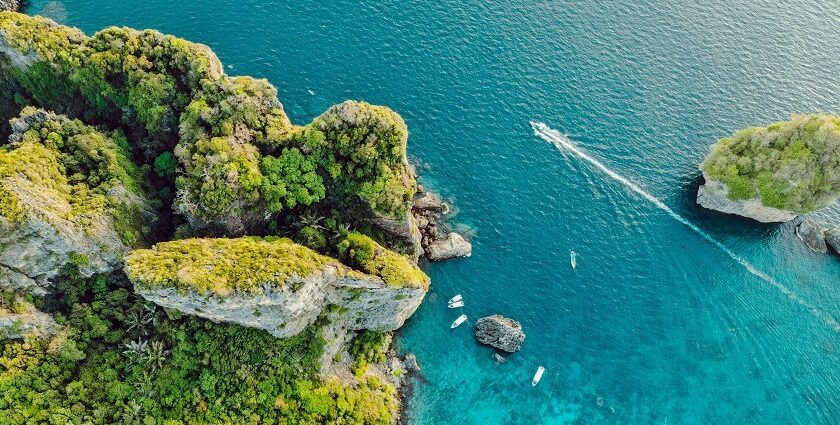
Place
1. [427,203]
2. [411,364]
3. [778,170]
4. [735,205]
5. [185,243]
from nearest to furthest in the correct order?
[185,243]
[411,364]
[778,170]
[427,203]
[735,205]

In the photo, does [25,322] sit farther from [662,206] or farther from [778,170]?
[778,170]

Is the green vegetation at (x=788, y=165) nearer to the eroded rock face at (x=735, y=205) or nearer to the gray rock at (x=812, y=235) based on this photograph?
the eroded rock face at (x=735, y=205)

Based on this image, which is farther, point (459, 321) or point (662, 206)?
point (662, 206)

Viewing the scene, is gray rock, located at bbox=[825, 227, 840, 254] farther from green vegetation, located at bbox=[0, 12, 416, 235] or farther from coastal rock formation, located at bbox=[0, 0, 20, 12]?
coastal rock formation, located at bbox=[0, 0, 20, 12]

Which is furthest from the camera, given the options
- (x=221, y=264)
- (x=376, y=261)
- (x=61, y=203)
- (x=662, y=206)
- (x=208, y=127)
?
(x=662, y=206)

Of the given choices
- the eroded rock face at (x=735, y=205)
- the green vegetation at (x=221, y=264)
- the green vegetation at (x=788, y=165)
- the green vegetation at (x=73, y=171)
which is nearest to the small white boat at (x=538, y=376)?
the green vegetation at (x=221, y=264)

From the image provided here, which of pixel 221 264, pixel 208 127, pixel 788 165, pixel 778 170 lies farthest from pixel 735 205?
pixel 208 127
